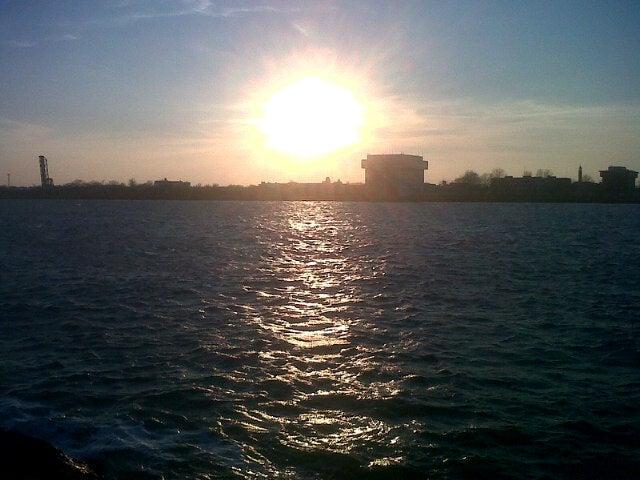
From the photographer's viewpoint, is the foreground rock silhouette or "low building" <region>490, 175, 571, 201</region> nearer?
the foreground rock silhouette

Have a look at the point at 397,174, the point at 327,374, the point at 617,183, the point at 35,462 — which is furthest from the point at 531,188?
the point at 35,462

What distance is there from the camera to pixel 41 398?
39.9ft

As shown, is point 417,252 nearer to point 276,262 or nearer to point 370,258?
point 370,258

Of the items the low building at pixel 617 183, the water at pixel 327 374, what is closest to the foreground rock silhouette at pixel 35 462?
the water at pixel 327 374

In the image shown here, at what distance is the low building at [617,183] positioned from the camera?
600 ft

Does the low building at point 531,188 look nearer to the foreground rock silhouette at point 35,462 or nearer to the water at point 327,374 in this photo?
the water at point 327,374

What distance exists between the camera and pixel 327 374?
544 inches

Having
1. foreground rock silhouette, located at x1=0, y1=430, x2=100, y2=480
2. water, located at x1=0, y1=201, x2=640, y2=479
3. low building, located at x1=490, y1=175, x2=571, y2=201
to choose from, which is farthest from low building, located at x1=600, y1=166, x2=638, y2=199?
foreground rock silhouette, located at x1=0, y1=430, x2=100, y2=480

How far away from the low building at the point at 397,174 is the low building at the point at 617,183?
177 feet

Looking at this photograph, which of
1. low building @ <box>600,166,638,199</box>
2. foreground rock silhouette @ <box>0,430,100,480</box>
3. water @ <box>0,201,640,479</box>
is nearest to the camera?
foreground rock silhouette @ <box>0,430,100,480</box>

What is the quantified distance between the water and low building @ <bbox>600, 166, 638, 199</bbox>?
171 m

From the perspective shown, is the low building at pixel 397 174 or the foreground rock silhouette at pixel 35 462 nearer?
the foreground rock silhouette at pixel 35 462

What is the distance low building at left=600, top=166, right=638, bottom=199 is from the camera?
182875 mm

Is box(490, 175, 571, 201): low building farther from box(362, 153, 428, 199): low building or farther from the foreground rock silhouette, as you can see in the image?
the foreground rock silhouette
